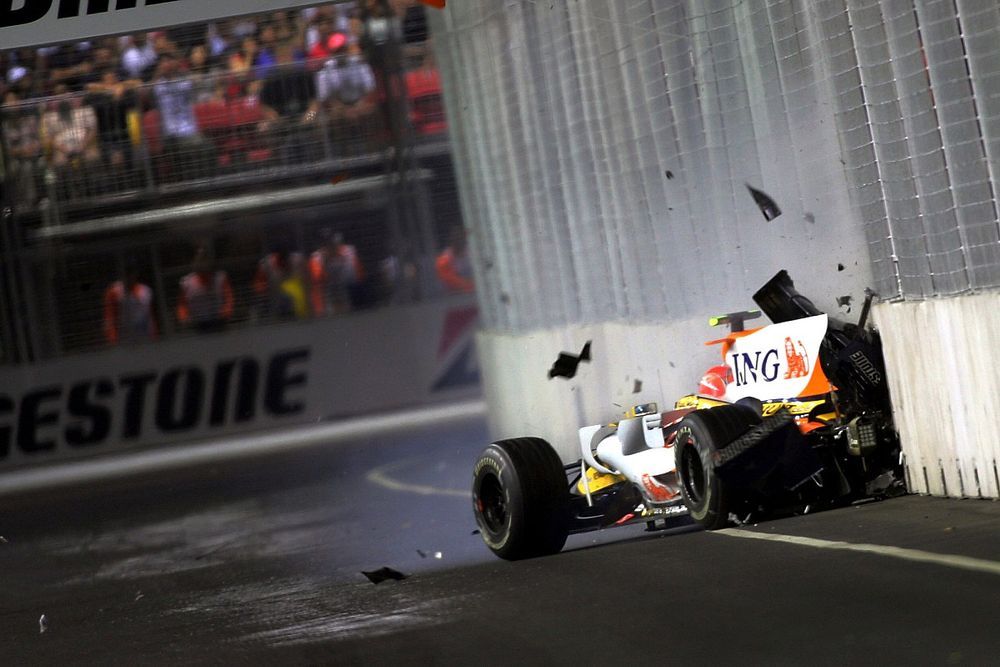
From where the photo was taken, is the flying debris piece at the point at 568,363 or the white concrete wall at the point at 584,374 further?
the flying debris piece at the point at 568,363

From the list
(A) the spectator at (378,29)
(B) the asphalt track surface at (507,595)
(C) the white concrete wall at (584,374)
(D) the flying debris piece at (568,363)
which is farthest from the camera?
(A) the spectator at (378,29)

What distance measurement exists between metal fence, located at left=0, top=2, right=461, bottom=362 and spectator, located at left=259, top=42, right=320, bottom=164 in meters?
0.02

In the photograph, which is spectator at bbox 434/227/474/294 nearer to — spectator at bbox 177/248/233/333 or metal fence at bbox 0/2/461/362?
metal fence at bbox 0/2/461/362

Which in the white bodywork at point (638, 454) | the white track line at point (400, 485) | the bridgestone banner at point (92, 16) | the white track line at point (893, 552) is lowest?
the white track line at point (400, 485)

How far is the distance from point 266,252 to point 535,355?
9.80 meters

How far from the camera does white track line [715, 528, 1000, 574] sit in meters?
5.38

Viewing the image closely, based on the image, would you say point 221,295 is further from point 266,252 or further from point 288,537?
point 288,537

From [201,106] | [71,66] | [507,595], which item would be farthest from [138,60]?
[507,595]

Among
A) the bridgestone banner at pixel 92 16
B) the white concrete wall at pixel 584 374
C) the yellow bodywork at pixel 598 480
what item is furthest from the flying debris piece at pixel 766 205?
the bridgestone banner at pixel 92 16

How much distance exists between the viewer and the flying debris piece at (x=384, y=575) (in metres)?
7.87

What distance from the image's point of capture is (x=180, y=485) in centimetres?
1781

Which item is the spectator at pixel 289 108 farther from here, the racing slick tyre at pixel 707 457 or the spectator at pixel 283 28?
the racing slick tyre at pixel 707 457

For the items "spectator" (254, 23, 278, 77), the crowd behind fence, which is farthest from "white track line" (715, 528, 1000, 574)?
"spectator" (254, 23, 278, 77)

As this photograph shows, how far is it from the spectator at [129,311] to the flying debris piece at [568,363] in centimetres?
1124
